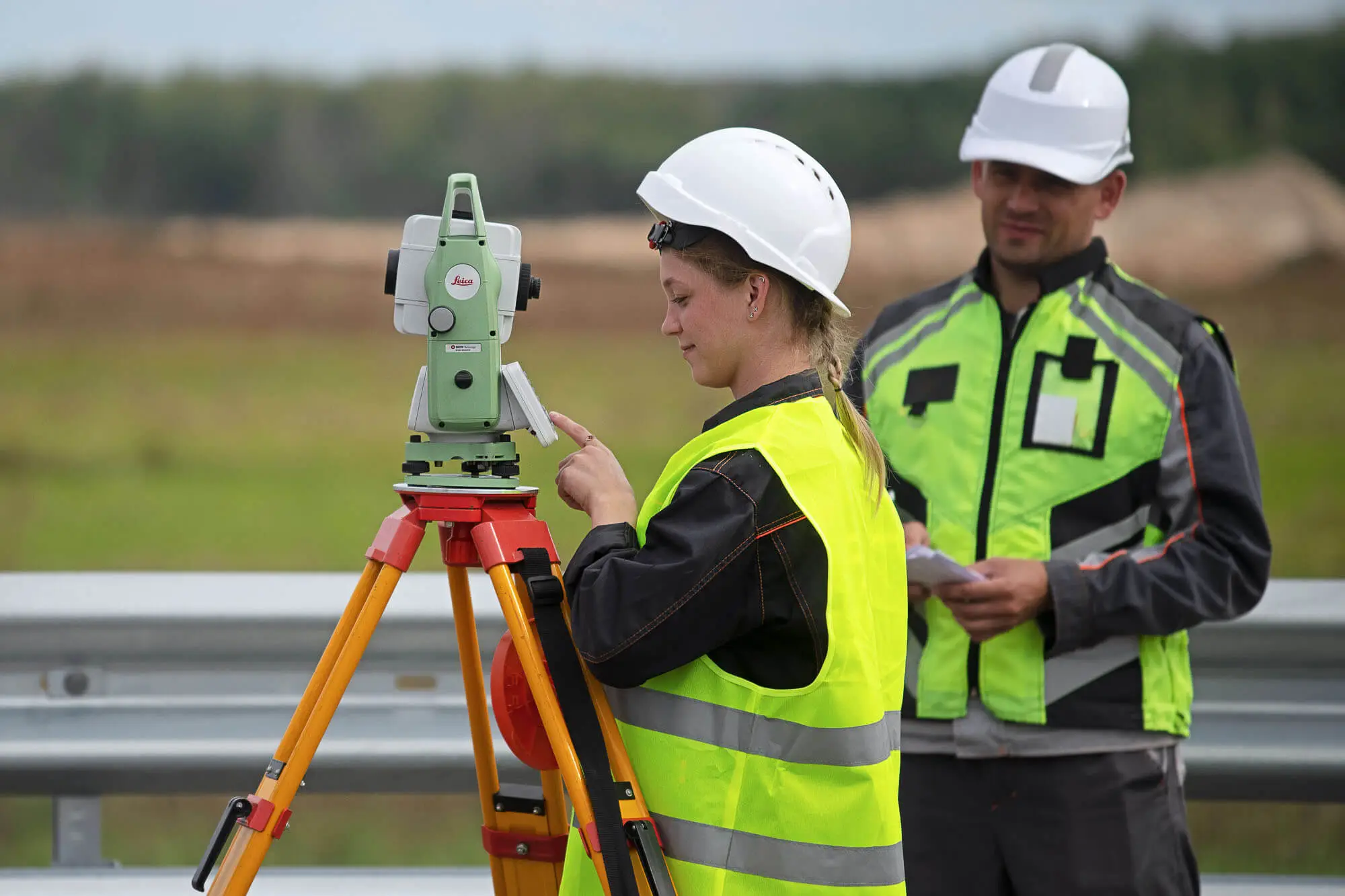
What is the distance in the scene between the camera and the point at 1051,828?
228 centimetres

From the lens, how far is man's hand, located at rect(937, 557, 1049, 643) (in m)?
2.24

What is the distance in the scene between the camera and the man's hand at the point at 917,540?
93.3 inches

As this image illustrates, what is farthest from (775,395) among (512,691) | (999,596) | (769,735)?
(999,596)

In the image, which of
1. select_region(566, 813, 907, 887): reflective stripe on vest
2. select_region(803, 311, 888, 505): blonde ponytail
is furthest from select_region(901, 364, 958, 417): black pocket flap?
select_region(566, 813, 907, 887): reflective stripe on vest

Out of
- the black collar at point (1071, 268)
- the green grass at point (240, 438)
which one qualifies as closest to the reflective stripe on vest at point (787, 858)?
the black collar at point (1071, 268)

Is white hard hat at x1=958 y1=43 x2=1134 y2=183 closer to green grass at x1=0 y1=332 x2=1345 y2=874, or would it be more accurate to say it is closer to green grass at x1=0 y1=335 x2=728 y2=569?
green grass at x1=0 y1=332 x2=1345 y2=874

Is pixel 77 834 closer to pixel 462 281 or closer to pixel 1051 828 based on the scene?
pixel 462 281

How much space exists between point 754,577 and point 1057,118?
1.32 meters

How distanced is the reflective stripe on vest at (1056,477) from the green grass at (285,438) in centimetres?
549

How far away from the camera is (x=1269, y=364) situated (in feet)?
38.3

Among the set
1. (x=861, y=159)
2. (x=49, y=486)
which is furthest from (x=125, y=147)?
(x=861, y=159)

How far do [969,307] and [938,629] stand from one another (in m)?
0.62

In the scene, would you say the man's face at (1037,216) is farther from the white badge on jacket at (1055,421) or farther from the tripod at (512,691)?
the tripod at (512,691)

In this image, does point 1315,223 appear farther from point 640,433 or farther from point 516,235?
→ point 516,235
